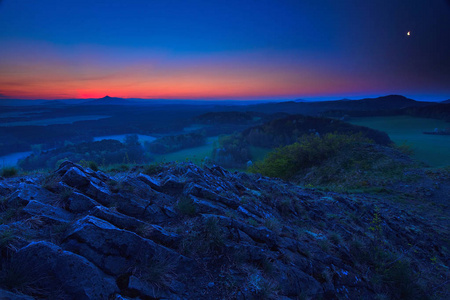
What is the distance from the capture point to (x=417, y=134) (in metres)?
59.4

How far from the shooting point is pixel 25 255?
326cm

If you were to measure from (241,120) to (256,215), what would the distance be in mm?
94718

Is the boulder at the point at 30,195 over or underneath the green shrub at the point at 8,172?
over

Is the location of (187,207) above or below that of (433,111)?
below

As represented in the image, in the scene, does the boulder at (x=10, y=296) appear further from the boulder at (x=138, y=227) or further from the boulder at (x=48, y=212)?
the boulder at (x=138, y=227)

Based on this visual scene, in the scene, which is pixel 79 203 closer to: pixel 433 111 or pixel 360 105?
pixel 433 111

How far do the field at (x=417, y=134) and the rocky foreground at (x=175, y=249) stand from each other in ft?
138

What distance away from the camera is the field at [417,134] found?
127 feet

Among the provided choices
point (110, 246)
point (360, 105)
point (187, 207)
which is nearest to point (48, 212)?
point (110, 246)

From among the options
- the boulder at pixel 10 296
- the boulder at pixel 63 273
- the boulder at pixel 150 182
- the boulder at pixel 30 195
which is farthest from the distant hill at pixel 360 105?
the boulder at pixel 10 296

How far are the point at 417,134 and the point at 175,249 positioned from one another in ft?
267

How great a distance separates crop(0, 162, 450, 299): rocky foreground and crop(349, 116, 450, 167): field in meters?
42.0

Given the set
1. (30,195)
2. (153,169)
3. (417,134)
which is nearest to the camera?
(30,195)

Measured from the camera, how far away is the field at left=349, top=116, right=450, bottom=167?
3859 centimetres
